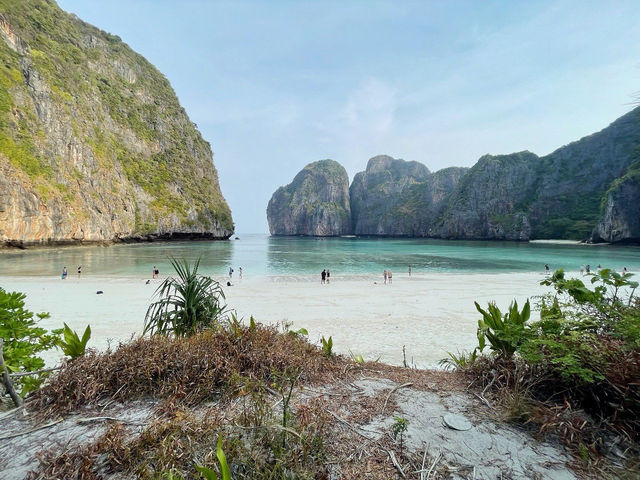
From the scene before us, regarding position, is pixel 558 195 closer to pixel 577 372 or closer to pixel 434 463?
pixel 577 372

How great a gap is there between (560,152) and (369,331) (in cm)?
16064

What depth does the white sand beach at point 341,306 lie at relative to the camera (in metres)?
9.70

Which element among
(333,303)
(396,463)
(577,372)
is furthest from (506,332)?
(333,303)

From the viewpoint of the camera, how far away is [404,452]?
7.59 ft

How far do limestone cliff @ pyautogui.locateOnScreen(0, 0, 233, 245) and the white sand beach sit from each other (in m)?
34.2

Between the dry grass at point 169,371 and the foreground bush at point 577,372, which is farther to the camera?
the dry grass at point 169,371

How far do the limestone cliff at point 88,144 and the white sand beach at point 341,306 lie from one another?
112 feet

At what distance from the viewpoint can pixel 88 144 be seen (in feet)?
202

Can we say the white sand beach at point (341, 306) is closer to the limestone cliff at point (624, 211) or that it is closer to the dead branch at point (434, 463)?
A: the dead branch at point (434, 463)

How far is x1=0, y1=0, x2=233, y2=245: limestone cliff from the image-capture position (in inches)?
1834

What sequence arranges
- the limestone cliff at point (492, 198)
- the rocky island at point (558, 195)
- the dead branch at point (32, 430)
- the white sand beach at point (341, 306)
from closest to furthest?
the dead branch at point (32, 430)
the white sand beach at point (341, 306)
the rocky island at point (558, 195)
the limestone cliff at point (492, 198)

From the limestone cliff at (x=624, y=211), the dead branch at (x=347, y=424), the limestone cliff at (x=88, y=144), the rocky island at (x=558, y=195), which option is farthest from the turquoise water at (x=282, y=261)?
the rocky island at (x=558, y=195)

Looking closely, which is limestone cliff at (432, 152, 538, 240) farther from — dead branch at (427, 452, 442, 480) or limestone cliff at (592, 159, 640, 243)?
dead branch at (427, 452, 442, 480)

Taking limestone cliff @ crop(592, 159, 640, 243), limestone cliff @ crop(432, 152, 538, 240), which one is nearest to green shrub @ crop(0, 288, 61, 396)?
limestone cliff @ crop(592, 159, 640, 243)
